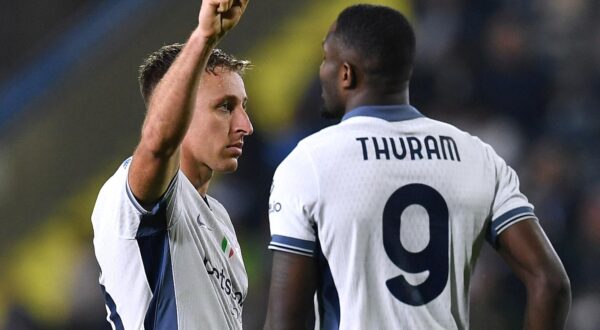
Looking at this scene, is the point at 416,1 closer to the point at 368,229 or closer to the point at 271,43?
the point at 271,43

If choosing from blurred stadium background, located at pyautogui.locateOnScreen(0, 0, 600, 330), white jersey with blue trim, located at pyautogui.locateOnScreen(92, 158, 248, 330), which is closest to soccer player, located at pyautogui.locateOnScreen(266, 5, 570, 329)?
white jersey with blue trim, located at pyautogui.locateOnScreen(92, 158, 248, 330)

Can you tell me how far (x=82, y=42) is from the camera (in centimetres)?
793

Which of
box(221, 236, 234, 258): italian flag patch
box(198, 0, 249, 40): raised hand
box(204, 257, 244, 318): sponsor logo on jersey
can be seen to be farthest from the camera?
box(221, 236, 234, 258): italian flag patch

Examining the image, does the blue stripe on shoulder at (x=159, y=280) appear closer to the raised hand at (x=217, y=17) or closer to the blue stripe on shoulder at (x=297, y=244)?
the blue stripe on shoulder at (x=297, y=244)

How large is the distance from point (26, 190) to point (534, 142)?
371 centimetres

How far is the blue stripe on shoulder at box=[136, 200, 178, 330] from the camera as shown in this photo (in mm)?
2932

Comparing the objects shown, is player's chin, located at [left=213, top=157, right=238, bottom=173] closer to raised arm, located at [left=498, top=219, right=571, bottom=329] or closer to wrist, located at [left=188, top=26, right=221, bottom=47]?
wrist, located at [left=188, top=26, right=221, bottom=47]

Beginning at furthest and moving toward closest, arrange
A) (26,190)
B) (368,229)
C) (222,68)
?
(26,190) < (222,68) < (368,229)

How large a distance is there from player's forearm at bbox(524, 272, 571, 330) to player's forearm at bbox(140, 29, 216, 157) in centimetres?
104

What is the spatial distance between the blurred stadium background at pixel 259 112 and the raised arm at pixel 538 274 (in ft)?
14.0

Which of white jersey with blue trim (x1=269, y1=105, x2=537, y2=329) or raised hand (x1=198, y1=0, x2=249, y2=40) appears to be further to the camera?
white jersey with blue trim (x1=269, y1=105, x2=537, y2=329)

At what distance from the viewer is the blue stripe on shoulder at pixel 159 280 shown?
2.93 metres

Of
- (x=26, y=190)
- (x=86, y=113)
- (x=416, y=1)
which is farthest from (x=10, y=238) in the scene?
(x=416, y=1)

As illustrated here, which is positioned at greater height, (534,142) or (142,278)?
(142,278)
